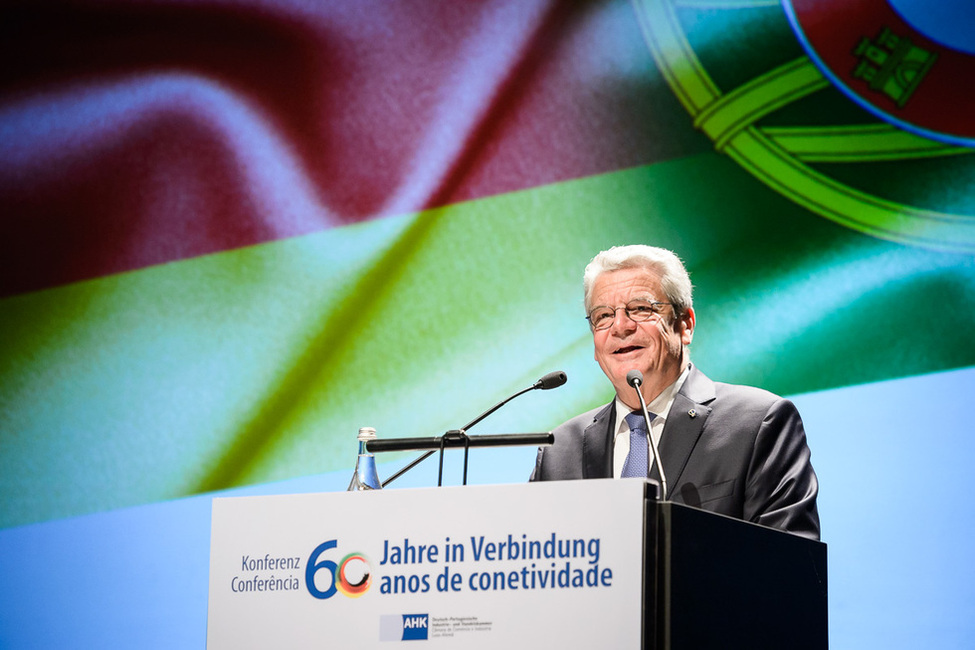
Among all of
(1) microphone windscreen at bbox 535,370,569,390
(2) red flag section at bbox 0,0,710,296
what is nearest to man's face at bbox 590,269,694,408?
(1) microphone windscreen at bbox 535,370,569,390

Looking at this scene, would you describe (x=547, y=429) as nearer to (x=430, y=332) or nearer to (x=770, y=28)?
(x=430, y=332)

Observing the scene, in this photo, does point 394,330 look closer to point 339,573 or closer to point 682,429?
point 682,429

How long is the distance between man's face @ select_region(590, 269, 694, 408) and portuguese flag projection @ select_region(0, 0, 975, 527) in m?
1.03

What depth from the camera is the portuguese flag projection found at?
384cm

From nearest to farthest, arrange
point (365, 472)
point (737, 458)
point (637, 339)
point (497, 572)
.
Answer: point (497, 572)
point (365, 472)
point (737, 458)
point (637, 339)

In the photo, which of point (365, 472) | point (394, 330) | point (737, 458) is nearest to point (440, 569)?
point (365, 472)

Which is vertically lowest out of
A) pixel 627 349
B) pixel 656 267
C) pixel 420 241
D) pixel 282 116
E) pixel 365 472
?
pixel 365 472

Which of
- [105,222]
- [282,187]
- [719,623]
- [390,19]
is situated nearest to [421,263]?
[282,187]

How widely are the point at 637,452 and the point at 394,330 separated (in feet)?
5.56

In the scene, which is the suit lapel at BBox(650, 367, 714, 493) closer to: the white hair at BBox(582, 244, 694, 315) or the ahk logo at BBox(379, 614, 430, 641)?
the white hair at BBox(582, 244, 694, 315)

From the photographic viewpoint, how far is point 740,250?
3.93 m

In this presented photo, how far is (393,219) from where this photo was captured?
14.1 ft

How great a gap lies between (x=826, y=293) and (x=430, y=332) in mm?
1467

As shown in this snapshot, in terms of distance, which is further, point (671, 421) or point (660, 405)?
point (660, 405)
